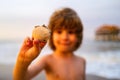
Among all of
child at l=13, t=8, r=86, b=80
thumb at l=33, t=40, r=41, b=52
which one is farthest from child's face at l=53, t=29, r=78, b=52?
thumb at l=33, t=40, r=41, b=52

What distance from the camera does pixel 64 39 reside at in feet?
2.58

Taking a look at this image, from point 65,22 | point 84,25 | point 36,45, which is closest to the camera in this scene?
point 36,45

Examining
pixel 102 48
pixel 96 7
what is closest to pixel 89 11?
pixel 96 7

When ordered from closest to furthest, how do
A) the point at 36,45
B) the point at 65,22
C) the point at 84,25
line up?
the point at 36,45, the point at 65,22, the point at 84,25

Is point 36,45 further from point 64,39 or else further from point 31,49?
point 64,39

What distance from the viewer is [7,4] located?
2.99ft

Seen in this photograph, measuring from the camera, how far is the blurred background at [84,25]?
3.00 feet

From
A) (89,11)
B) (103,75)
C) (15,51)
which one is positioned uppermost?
(89,11)

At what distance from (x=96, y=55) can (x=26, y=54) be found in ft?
1.40

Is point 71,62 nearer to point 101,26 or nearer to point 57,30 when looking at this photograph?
point 57,30

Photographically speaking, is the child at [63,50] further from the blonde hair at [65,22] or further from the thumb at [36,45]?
the thumb at [36,45]

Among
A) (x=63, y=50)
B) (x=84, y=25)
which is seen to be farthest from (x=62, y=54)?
(x=84, y=25)

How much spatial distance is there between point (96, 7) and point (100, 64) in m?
0.21

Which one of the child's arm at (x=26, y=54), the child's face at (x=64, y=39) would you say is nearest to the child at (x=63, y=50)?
the child's face at (x=64, y=39)
